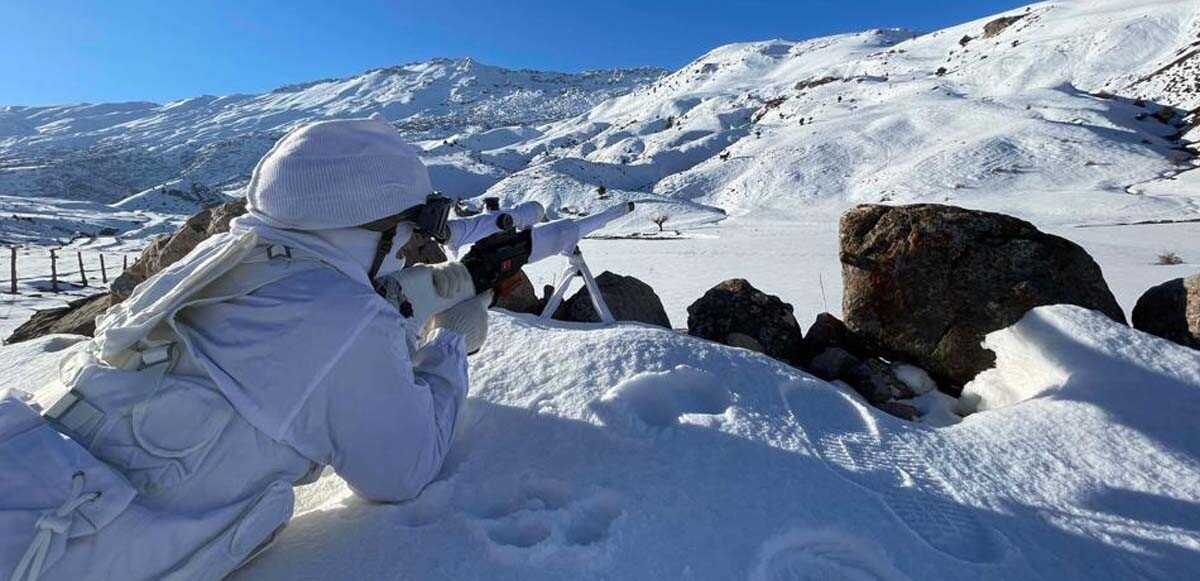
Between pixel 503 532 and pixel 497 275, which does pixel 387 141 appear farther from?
pixel 503 532

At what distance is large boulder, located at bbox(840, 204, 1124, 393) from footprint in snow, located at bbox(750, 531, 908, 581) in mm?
2451

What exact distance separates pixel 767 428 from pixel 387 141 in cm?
175

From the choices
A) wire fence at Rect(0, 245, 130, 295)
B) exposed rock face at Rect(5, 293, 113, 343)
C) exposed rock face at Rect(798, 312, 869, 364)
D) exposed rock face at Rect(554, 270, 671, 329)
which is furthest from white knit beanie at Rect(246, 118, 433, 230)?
wire fence at Rect(0, 245, 130, 295)

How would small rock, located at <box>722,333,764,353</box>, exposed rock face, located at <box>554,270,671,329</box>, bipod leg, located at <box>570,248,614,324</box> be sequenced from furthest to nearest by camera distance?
exposed rock face, located at <box>554,270,671,329</box>
small rock, located at <box>722,333,764,353</box>
bipod leg, located at <box>570,248,614,324</box>

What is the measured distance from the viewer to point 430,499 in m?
2.16

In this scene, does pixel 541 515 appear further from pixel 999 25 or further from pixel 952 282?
pixel 999 25

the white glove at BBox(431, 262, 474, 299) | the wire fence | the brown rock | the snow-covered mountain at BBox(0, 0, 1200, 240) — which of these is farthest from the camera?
the snow-covered mountain at BBox(0, 0, 1200, 240)

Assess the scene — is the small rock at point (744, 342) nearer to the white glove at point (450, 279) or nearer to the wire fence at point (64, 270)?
the white glove at point (450, 279)

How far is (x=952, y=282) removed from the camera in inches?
157

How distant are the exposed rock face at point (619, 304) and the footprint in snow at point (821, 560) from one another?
2.98 m

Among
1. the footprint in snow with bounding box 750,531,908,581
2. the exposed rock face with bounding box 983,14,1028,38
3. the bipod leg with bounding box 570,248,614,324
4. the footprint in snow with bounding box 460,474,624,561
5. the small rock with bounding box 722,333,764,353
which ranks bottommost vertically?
the small rock with bounding box 722,333,764,353

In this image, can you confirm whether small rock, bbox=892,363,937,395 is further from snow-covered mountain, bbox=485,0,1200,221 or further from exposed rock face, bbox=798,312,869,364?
snow-covered mountain, bbox=485,0,1200,221

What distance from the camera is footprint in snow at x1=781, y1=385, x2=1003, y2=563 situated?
1988 mm

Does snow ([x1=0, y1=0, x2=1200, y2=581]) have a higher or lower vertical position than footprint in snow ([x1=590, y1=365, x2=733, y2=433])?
lower
